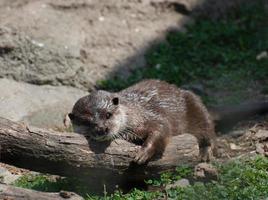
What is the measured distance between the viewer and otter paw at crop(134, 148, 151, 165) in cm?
524

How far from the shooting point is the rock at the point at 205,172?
5211 millimetres

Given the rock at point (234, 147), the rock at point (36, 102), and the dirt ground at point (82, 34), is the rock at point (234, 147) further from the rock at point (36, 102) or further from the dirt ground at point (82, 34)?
the dirt ground at point (82, 34)

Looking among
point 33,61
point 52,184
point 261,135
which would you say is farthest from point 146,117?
point 33,61

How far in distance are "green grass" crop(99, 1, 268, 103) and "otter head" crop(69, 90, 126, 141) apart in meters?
2.26

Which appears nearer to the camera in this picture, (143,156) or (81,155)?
(81,155)

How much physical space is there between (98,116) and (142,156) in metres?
0.42

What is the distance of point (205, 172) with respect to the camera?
5.23m

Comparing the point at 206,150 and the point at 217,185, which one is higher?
the point at 217,185

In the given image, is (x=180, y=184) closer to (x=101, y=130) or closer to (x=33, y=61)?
(x=101, y=130)

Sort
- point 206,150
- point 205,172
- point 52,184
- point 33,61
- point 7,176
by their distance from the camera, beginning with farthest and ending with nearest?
point 33,61
point 206,150
point 7,176
point 52,184
point 205,172

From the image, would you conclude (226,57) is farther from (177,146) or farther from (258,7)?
(177,146)

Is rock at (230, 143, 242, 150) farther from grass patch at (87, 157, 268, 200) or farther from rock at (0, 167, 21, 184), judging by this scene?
rock at (0, 167, 21, 184)

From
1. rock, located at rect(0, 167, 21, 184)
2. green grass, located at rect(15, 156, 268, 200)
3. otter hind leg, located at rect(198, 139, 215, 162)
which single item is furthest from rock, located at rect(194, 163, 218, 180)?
rock, located at rect(0, 167, 21, 184)

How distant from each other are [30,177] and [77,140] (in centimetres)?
80
